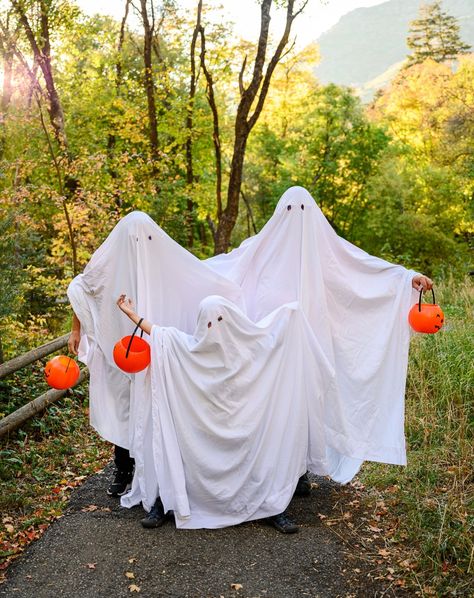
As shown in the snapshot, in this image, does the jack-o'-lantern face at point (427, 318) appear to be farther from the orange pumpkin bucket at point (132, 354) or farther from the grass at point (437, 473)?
the orange pumpkin bucket at point (132, 354)

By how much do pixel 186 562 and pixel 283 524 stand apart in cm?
78

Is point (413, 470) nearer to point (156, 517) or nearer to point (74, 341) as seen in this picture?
point (156, 517)

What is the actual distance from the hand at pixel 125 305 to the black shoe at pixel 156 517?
1332mm

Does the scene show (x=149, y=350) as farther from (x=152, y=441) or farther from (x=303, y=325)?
(x=303, y=325)

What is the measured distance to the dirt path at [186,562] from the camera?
12.5 feet

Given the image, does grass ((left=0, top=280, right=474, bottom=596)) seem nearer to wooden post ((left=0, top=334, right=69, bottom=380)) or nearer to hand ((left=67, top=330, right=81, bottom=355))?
wooden post ((left=0, top=334, right=69, bottom=380))

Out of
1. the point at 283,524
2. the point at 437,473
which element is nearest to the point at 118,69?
the point at 437,473

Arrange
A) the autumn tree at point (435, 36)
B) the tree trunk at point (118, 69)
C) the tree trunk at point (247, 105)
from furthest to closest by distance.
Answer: the autumn tree at point (435, 36) < the tree trunk at point (118, 69) < the tree trunk at point (247, 105)

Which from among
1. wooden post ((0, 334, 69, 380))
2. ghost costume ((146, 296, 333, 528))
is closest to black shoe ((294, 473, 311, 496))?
ghost costume ((146, 296, 333, 528))

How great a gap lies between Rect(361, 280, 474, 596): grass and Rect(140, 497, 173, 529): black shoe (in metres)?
1.56

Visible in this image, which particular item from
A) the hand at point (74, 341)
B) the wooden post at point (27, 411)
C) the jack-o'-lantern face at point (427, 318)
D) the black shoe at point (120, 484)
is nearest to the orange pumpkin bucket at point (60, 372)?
the hand at point (74, 341)

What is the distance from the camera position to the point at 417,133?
3077 cm

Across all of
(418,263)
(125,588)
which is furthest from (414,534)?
(418,263)

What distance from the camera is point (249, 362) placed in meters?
4.65
